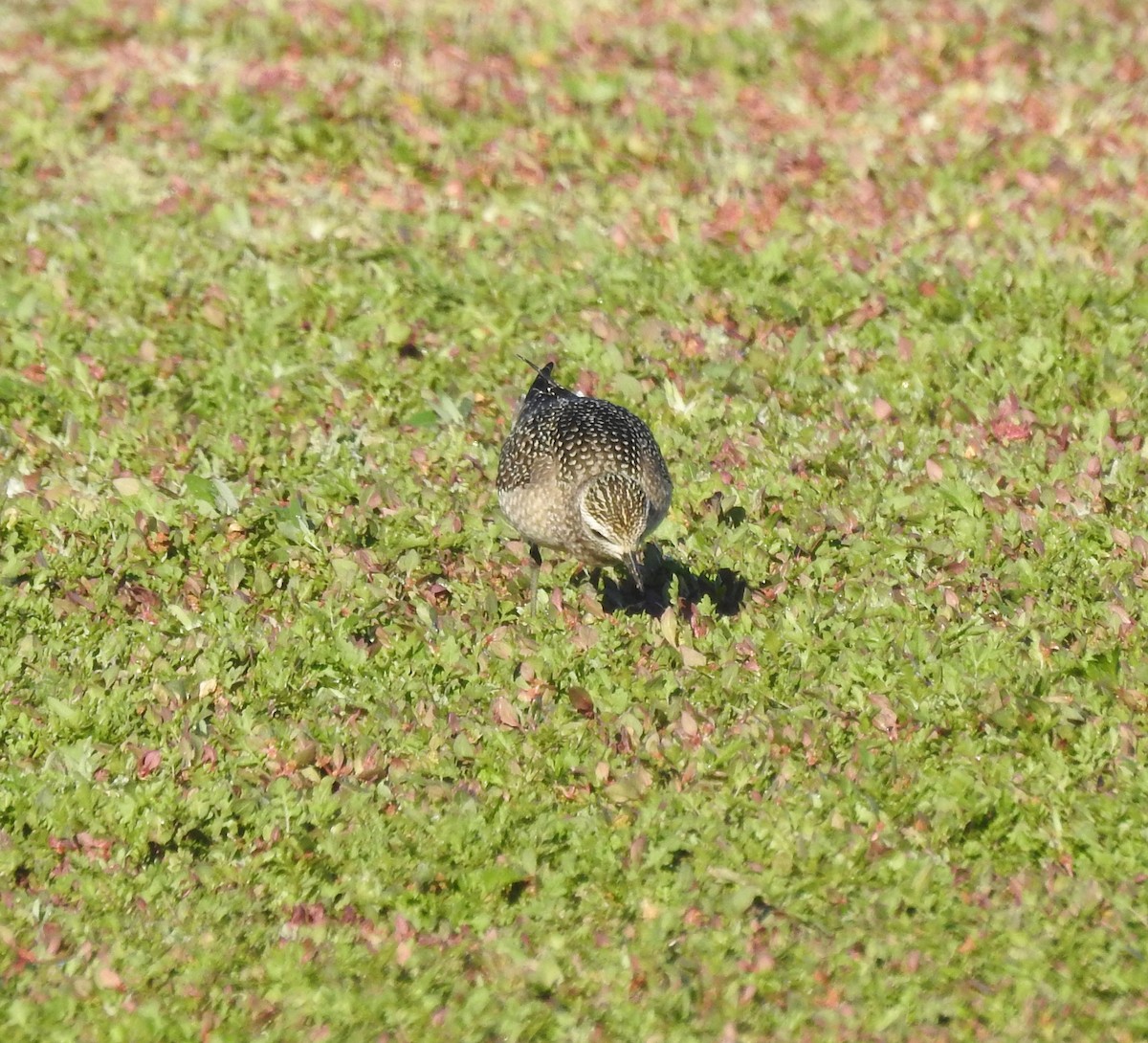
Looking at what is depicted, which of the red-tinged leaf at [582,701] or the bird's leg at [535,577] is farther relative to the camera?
the bird's leg at [535,577]

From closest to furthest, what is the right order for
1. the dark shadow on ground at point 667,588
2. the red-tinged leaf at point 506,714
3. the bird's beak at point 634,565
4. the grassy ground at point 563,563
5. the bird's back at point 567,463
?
the grassy ground at point 563,563
the red-tinged leaf at point 506,714
the bird's beak at point 634,565
the bird's back at point 567,463
the dark shadow on ground at point 667,588

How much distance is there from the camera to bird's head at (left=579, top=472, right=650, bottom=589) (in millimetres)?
9055

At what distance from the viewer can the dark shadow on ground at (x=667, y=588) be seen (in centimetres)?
994

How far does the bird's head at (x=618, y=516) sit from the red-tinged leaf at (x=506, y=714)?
93cm

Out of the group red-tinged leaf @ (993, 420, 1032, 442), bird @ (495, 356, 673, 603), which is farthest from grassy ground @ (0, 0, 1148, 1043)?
bird @ (495, 356, 673, 603)

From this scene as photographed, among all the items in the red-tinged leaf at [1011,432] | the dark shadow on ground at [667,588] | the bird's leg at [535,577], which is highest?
the red-tinged leaf at [1011,432]

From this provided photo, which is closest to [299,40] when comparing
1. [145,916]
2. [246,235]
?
[246,235]

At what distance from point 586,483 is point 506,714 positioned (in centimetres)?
136

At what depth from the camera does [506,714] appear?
8.93 meters

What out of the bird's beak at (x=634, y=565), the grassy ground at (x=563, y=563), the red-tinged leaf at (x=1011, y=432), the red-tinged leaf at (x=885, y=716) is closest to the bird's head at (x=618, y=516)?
the bird's beak at (x=634, y=565)

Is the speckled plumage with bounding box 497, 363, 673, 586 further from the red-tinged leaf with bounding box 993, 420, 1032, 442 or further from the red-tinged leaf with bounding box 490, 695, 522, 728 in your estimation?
the red-tinged leaf with bounding box 993, 420, 1032, 442

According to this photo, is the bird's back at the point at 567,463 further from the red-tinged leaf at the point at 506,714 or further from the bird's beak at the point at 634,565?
the red-tinged leaf at the point at 506,714

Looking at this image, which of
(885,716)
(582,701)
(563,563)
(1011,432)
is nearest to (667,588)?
(563,563)

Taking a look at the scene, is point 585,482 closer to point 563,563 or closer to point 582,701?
point 563,563
